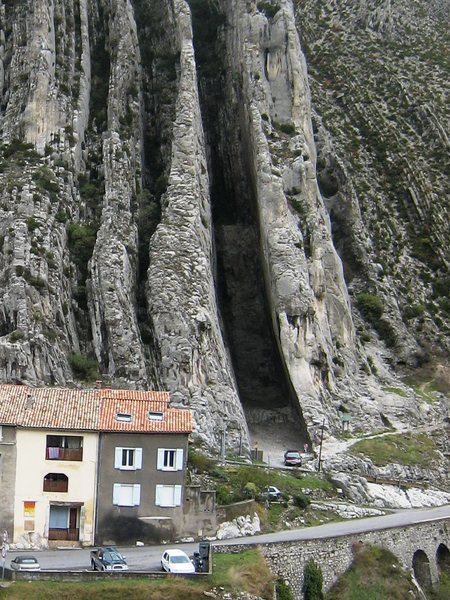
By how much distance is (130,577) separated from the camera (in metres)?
40.1

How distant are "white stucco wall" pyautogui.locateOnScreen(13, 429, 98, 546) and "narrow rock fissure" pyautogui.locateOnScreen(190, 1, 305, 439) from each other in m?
32.0

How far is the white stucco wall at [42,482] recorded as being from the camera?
4812 cm

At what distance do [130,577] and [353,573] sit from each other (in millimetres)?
14576

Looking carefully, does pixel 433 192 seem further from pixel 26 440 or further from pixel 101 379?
pixel 26 440

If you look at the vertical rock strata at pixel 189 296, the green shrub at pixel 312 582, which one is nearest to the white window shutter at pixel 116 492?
the green shrub at pixel 312 582

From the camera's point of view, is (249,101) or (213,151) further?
(213,151)

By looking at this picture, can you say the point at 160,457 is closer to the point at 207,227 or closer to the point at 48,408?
the point at 48,408

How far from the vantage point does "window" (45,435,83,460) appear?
49156 mm

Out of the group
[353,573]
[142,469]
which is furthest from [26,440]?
[353,573]

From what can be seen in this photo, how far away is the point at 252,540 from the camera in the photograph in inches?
1924

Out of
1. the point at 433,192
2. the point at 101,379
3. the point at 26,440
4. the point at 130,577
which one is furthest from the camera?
the point at 433,192

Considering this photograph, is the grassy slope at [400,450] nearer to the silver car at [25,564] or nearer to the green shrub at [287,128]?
the green shrub at [287,128]

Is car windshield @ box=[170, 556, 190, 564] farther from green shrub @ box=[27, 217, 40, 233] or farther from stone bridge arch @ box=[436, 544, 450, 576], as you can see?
green shrub @ box=[27, 217, 40, 233]

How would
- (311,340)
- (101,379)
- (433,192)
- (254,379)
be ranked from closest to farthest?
(101,379) < (311,340) < (254,379) < (433,192)
